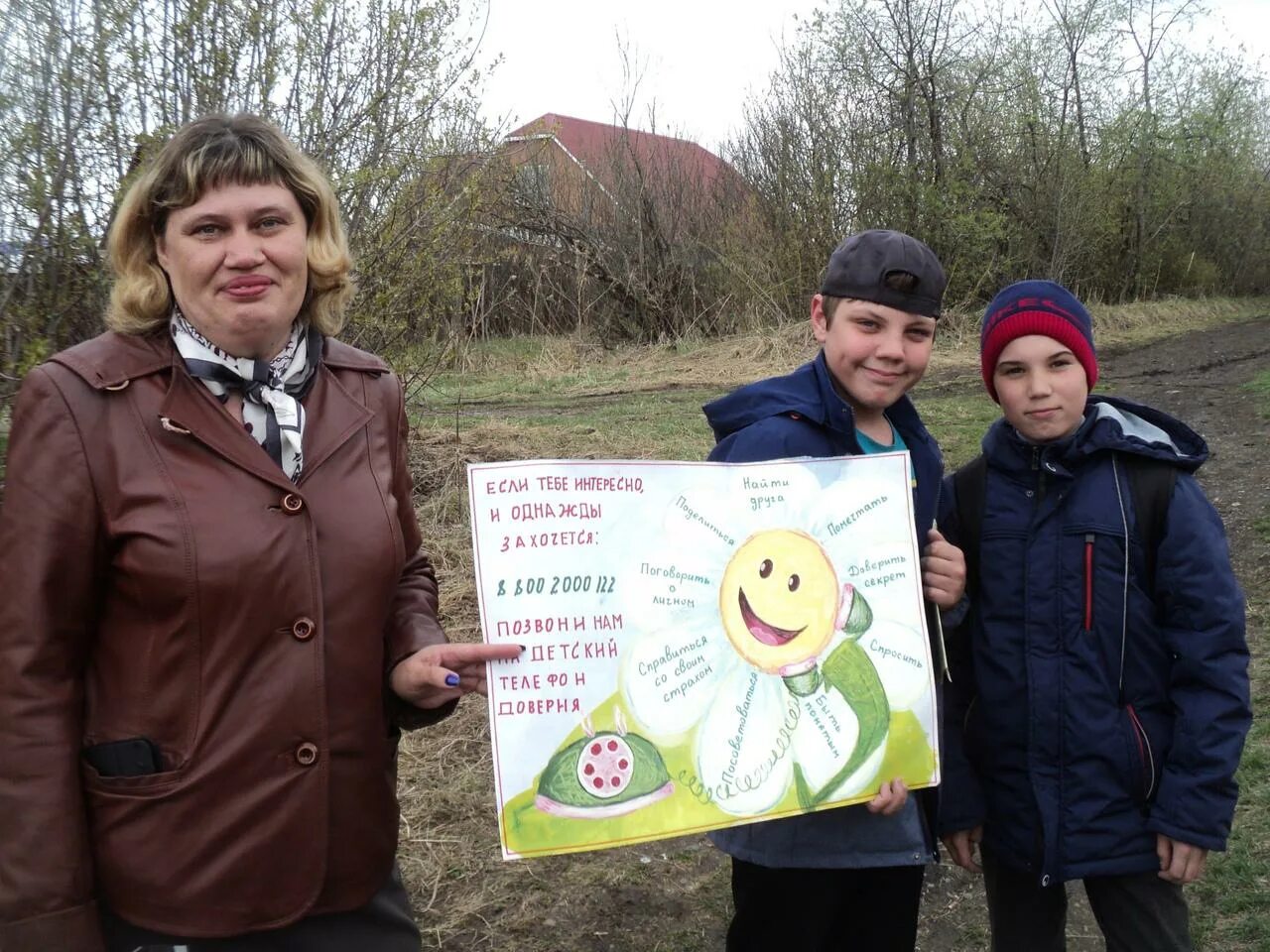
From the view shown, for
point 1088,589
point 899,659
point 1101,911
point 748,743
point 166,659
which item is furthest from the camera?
point 1101,911

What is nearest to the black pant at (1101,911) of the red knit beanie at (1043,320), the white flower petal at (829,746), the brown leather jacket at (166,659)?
the white flower petal at (829,746)

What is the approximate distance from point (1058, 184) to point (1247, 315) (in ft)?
21.6

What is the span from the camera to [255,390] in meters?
1.70

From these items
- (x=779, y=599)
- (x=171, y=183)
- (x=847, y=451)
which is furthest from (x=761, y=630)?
(x=171, y=183)

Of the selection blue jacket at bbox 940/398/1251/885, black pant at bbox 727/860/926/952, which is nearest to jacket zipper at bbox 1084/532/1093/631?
blue jacket at bbox 940/398/1251/885

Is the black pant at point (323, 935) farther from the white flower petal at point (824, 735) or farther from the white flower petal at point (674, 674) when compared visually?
the white flower petal at point (824, 735)

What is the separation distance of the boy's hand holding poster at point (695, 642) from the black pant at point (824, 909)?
290mm

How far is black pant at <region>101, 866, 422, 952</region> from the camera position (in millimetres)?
1600

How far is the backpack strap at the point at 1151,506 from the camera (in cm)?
201

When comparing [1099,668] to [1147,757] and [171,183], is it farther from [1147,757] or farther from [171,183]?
[171,183]

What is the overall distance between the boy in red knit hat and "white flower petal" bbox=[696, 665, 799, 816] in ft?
1.84

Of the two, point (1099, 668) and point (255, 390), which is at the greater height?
point (255, 390)

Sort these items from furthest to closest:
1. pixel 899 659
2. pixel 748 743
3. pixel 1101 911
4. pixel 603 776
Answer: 1. pixel 1101 911
2. pixel 899 659
3. pixel 748 743
4. pixel 603 776

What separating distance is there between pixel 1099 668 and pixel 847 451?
0.67 metres
